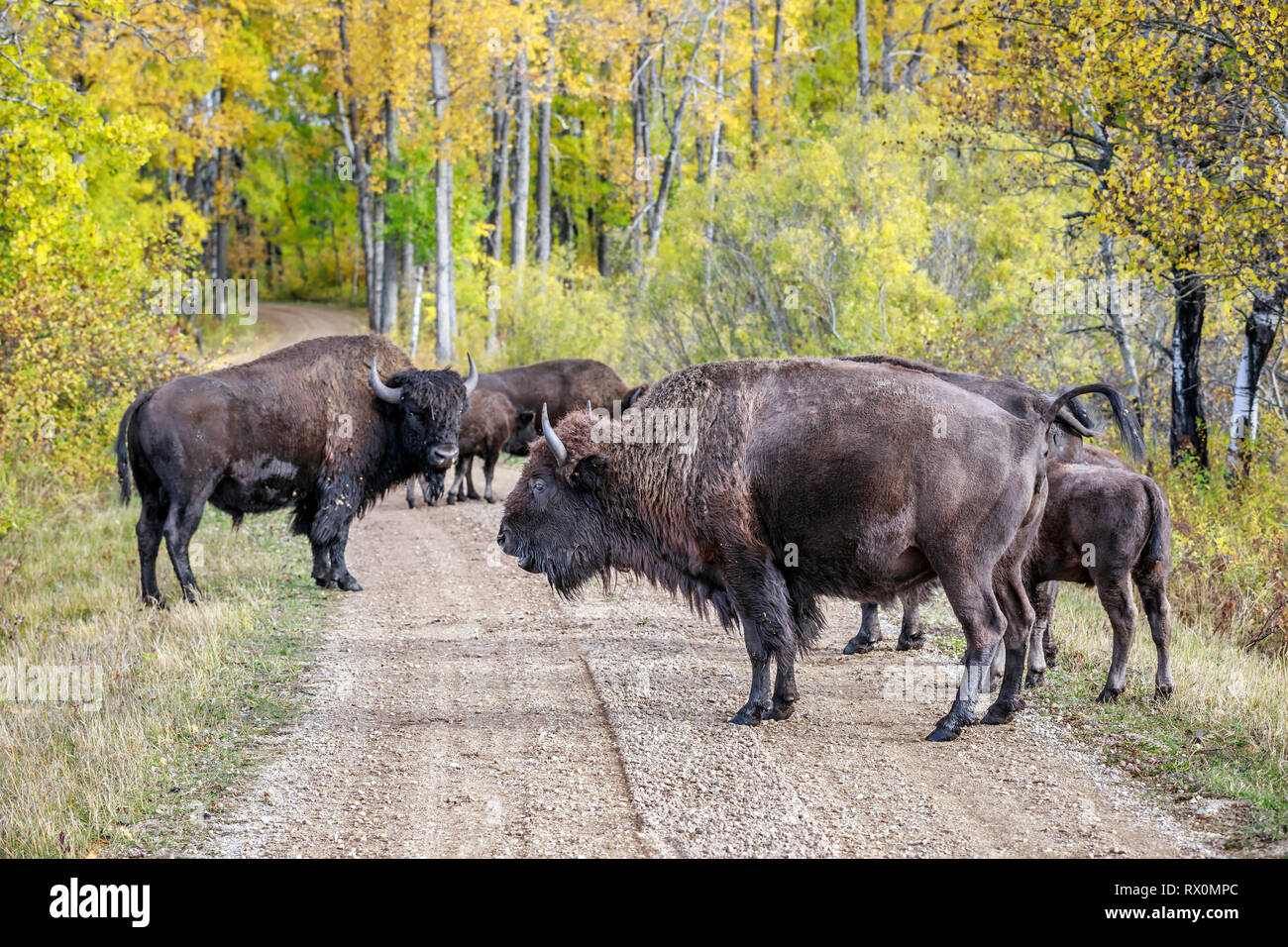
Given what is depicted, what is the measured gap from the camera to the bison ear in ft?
24.6

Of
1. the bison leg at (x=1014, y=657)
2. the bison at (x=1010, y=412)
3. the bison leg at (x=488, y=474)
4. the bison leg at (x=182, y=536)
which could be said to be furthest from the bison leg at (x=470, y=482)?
the bison leg at (x=1014, y=657)

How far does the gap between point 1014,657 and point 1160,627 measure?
4.13 feet

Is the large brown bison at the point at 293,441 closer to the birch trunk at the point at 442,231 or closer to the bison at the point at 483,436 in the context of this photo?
the bison at the point at 483,436

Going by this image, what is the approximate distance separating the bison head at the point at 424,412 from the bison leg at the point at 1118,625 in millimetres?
6466

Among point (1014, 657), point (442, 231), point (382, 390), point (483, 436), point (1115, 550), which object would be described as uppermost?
point (442, 231)

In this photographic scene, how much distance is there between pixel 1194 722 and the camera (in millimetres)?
6809

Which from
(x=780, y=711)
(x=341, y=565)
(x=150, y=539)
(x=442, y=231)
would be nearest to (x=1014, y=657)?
(x=780, y=711)

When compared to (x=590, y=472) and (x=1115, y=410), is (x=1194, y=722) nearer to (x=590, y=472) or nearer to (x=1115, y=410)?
(x=1115, y=410)

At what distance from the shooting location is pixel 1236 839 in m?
5.17

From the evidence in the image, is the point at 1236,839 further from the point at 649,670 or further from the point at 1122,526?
the point at 649,670

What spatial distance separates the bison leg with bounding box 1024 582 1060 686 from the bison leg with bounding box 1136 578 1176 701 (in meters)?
0.70

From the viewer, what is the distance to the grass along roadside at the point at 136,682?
558 cm

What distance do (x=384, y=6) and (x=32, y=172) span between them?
1534cm

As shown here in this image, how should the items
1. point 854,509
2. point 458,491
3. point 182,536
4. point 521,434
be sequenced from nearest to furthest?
point 854,509, point 182,536, point 458,491, point 521,434
